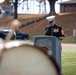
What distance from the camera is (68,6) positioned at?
244 ft

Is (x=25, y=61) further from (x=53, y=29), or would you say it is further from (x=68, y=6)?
(x=68, y=6)

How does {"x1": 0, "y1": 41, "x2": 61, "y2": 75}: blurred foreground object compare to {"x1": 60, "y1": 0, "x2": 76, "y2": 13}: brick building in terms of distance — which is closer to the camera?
{"x1": 0, "y1": 41, "x2": 61, "y2": 75}: blurred foreground object

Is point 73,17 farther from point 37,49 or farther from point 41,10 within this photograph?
point 37,49

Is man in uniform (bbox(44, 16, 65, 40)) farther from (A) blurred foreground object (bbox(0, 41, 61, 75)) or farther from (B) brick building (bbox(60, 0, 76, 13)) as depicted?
(B) brick building (bbox(60, 0, 76, 13))

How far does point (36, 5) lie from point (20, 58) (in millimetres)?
80922

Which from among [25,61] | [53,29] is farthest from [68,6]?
[25,61]

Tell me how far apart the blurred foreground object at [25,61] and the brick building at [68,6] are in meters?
70.5

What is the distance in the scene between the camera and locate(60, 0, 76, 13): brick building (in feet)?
239

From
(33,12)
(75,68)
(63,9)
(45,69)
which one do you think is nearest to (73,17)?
(63,9)

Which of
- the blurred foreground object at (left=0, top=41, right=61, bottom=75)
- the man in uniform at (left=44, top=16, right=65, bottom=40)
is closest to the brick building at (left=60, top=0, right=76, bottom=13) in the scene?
the man in uniform at (left=44, top=16, right=65, bottom=40)

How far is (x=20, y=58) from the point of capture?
213cm

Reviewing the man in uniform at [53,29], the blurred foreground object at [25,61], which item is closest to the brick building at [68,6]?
the man in uniform at [53,29]

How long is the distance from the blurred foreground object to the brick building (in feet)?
231

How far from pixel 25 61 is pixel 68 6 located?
239 ft
